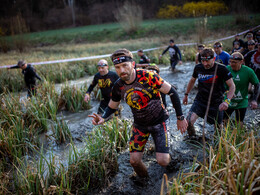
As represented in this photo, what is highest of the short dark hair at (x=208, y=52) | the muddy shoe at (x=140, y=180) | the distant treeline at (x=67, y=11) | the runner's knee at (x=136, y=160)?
the distant treeline at (x=67, y=11)

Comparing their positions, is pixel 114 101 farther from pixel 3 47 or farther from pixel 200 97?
pixel 3 47

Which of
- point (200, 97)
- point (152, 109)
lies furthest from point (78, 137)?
point (200, 97)

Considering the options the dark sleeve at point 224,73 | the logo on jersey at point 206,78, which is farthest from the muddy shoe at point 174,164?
the dark sleeve at point 224,73

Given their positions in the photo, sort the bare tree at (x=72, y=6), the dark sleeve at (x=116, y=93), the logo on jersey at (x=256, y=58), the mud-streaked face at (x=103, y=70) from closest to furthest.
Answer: the dark sleeve at (x=116, y=93) < the mud-streaked face at (x=103, y=70) < the logo on jersey at (x=256, y=58) < the bare tree at (x=72, y=6)

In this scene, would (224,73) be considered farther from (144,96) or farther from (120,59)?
(120,59)

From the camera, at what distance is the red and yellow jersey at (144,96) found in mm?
2664

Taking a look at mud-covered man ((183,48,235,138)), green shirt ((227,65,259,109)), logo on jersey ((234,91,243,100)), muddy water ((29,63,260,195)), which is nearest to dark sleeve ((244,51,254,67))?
muddy water ((29,63,260,195))

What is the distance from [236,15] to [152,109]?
14.6 m

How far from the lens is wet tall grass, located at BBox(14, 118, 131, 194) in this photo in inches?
99.9

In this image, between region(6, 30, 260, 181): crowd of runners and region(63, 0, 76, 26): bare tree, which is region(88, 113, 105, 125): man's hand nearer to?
region(6, 30, 260, 181): crowd of runners

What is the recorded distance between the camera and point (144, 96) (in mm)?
2686

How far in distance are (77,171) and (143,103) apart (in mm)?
1425

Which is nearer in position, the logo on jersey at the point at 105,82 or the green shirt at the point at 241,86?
the green shirt at the point at 241,86

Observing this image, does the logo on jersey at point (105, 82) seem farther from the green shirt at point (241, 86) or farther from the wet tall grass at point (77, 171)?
the green shirt at point (241, 86)
